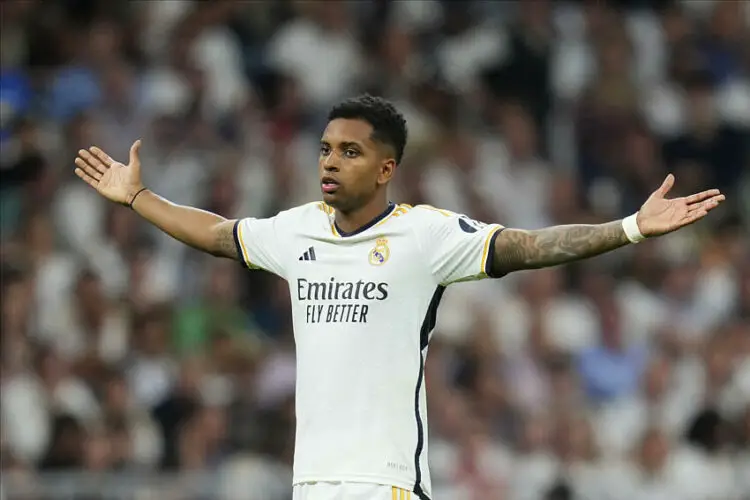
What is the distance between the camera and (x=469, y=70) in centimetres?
1527

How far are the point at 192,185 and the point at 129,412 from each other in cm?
242

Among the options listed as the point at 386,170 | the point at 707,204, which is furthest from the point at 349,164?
the point at 707,204

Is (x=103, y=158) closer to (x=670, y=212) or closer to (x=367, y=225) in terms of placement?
(x=367, y=225)

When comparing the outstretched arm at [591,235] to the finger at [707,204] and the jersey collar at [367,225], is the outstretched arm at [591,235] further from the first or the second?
the jersey collar at [367,225]

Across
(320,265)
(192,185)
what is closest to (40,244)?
(192,185)

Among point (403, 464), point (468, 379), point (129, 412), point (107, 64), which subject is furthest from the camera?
point (107, 64)

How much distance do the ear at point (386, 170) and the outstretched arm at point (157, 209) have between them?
764mm

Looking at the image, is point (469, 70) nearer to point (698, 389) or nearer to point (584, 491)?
point (698, 389)

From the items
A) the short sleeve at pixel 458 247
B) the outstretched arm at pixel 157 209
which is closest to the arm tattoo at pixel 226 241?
the outstretched arm at pixel 157 209

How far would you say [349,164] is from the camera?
703 centimetres

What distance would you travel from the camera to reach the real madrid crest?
22.8 ft

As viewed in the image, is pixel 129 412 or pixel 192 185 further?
pixel 192 185

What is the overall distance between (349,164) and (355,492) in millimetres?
1402

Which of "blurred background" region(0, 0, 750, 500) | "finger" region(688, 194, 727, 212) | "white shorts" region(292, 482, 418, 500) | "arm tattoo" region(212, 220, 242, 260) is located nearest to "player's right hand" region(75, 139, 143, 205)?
"arm tattoo" region(212, 220, 242, 260)
